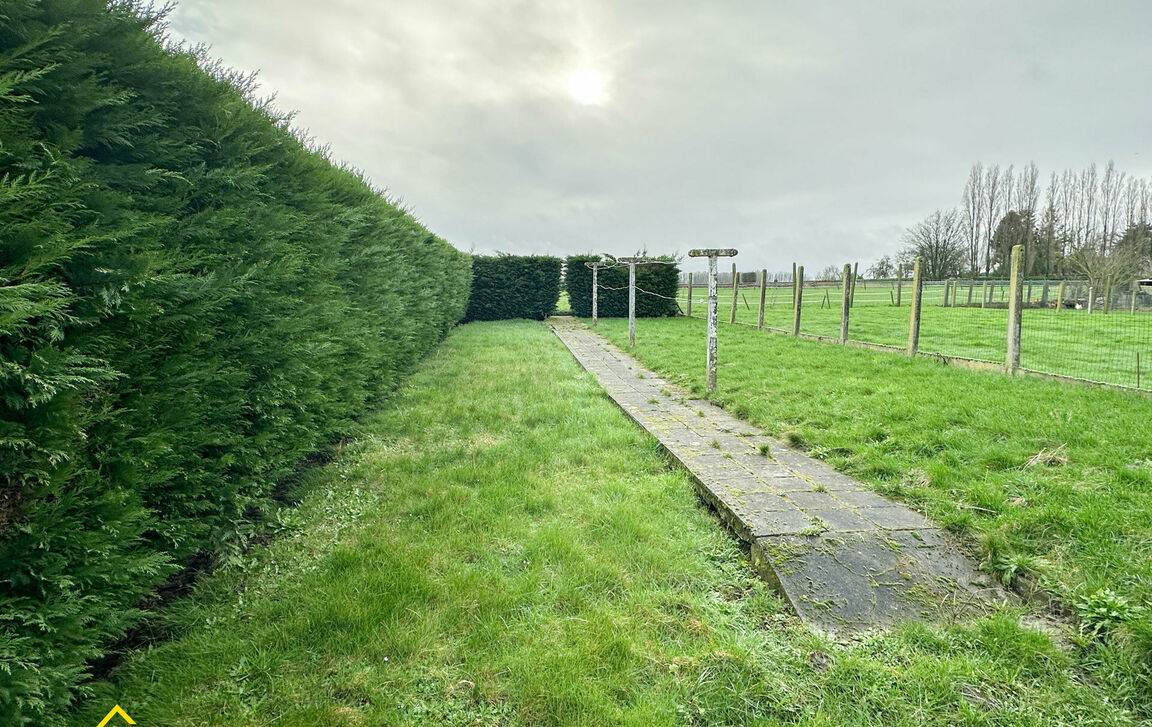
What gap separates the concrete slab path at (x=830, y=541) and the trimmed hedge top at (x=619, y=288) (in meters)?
17.4

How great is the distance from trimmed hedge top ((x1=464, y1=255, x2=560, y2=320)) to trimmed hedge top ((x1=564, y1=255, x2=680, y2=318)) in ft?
2.67

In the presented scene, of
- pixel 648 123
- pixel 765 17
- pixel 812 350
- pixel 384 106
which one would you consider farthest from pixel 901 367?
pixel 648 123

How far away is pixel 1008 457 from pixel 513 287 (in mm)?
19994

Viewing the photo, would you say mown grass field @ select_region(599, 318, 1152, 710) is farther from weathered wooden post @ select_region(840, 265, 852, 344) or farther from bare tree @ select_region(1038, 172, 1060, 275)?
bare tree @ select_region(1038, 172, 1060, 275)

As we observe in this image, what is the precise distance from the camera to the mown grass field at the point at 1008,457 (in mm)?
2350

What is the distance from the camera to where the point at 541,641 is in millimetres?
2143

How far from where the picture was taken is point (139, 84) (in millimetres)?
2322

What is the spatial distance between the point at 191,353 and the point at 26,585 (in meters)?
1.07

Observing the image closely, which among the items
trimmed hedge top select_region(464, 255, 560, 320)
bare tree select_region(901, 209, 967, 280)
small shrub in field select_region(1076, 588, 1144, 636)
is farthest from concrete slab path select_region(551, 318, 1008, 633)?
bare tree select_region(901, 209, 967, 280)

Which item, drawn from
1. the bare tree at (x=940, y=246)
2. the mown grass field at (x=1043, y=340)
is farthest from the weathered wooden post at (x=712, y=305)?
the bare tree at (x=940, y=246)

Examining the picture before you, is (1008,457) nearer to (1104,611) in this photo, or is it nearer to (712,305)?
(1104,611)

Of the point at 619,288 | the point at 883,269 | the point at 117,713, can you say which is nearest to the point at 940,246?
the point at 883,269

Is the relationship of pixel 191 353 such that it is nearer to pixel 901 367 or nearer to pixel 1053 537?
pixel 1053 537

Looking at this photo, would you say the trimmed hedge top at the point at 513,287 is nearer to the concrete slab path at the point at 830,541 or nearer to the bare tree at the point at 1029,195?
the concrete slab path at the point at 830,541
